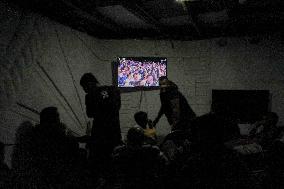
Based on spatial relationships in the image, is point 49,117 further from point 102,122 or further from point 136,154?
point 136,154

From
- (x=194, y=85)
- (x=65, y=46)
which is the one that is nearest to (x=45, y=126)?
(x=65, y=46)

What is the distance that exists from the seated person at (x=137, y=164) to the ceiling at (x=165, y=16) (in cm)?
204

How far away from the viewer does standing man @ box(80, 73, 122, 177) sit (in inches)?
163

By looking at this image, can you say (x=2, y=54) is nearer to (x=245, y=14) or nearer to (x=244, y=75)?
(x=245, y=14)

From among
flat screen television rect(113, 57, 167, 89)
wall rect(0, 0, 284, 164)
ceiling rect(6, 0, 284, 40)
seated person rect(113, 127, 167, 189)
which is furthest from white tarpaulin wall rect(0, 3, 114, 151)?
seated person rect(113, 127, 167, 189)

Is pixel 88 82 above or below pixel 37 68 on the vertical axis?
below

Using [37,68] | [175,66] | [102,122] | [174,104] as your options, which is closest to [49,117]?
[102,122]

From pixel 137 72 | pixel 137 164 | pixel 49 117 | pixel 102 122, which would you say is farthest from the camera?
pixel 137 72

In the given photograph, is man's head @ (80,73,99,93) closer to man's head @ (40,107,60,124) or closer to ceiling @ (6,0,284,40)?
man's head @ (40,107,60,124)

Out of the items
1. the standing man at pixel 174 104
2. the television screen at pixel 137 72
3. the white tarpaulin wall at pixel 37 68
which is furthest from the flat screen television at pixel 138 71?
the standing man at pixel 174 104

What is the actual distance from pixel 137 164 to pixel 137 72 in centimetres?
437

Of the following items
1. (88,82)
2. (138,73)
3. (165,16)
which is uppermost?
(165,16)

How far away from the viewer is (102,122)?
4199 mm

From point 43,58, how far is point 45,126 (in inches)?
59.8
